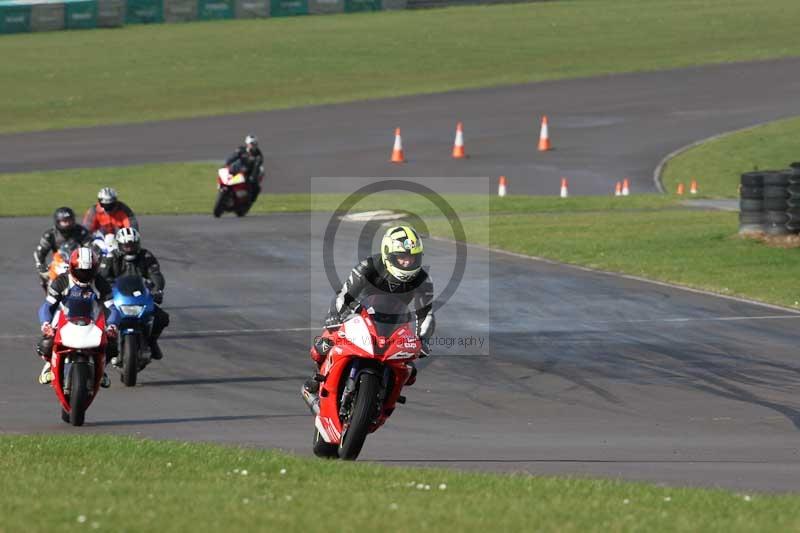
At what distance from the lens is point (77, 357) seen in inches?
524

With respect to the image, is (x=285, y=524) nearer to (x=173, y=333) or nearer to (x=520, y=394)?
(x=520, y=394)

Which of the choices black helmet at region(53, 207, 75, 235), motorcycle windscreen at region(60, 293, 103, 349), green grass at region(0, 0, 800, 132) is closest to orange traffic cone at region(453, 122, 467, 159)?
green grass at region(0, 0, 800, 132)

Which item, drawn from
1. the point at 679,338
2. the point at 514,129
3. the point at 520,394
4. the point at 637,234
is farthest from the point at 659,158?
the point at 520,394

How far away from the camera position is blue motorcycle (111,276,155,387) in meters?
15.2

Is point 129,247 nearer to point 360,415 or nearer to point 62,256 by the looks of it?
point 62,256

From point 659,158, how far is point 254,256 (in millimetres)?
17691

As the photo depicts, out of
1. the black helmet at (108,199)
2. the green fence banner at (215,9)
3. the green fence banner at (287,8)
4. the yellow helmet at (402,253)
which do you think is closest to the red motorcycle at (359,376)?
the yellow helmet at (402,253)

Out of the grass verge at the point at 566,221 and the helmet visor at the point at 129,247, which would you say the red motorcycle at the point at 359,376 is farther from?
the grass verge at the point at 566,221

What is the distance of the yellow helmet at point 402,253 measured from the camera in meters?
10.7

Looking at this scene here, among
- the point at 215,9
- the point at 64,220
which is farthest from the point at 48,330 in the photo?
the point at 215,9

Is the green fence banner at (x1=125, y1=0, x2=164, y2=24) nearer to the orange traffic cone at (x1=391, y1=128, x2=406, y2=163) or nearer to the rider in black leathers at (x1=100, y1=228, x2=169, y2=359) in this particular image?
the orange traffic cone at (x1=391, y1=128, x2=406, y2=163)

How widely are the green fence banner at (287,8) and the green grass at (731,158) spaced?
28.7 metres

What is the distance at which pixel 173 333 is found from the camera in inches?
720

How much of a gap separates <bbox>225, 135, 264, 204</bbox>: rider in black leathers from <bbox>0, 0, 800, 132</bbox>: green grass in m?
18.2
